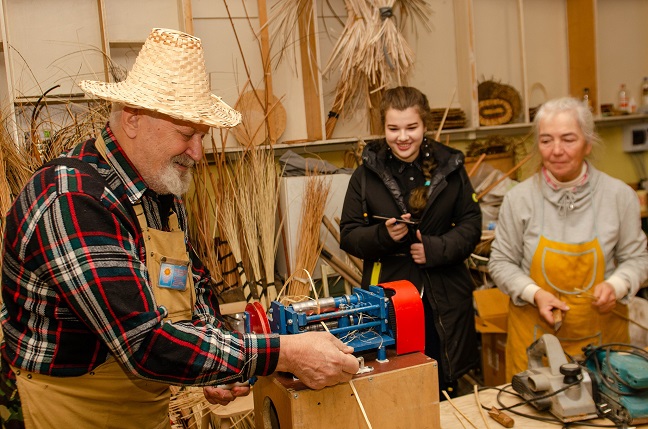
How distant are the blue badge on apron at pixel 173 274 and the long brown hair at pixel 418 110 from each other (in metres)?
1.28

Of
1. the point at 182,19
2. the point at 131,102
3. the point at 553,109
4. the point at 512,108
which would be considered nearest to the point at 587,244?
the point at 553,109

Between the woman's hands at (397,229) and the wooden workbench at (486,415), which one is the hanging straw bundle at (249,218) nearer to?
the woman's hands at (397,229)

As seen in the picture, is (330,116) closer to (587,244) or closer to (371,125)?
(371,125)

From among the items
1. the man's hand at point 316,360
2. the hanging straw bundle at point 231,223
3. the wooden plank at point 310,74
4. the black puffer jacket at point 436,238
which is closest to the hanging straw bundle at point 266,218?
the hanging straw bundle at point 231,223

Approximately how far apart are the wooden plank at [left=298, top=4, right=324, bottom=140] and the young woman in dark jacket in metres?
1.27

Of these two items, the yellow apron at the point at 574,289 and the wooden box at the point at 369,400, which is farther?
the yellow apron at the point at 574,289

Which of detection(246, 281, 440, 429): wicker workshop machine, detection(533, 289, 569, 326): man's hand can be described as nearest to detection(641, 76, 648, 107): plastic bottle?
detection(533, 289, 569, 326): man's hand

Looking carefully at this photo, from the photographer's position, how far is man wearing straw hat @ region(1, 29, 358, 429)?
1.37 m

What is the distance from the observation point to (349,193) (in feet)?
9.35

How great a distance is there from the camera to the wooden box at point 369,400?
4.84 ft

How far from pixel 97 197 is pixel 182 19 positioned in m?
2.56

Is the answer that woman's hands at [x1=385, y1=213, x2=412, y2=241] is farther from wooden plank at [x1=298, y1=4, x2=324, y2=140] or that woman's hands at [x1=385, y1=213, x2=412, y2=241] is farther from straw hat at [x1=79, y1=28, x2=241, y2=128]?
wooden plank at [x1=298, y1=4, x2=324, y2=140]

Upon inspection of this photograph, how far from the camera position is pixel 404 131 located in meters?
2.71

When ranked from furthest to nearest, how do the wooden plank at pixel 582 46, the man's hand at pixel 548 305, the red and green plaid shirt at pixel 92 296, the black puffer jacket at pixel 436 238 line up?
the wooden plank at pixel 582 46
the black puffer jacket at pixel 436 238
the man's hand at pixel 548 305
the red and green plaid shirt at pixel 92 296
